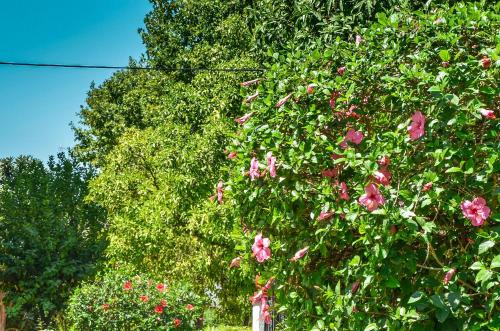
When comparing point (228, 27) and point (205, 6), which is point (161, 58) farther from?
point (228, 27)

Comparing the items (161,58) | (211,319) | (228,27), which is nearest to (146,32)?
(161,58)

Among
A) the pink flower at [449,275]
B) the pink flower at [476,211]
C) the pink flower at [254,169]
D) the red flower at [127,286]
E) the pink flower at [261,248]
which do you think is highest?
the pink flower at [254,169]

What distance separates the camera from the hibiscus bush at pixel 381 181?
4707 mm

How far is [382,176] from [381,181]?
2.0 inches

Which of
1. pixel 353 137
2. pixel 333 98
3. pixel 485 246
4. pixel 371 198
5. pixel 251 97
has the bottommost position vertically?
pixel 485 246

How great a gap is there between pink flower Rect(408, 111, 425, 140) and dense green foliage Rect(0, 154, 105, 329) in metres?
15.4

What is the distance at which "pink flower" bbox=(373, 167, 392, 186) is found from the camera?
4.84 meters

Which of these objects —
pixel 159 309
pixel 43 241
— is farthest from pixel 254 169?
pixel 43 241

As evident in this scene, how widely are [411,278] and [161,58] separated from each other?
62.7 ft

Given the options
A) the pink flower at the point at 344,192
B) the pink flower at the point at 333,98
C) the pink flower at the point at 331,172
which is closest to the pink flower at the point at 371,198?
the pink flower at the point at 344,192

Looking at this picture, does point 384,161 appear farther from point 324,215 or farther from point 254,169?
point 254,169

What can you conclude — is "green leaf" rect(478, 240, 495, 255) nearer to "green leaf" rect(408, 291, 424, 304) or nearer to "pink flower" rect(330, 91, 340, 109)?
"green leaf" rect(408, 291, 424, 304)

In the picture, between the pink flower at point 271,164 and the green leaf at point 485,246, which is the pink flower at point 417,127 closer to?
the green leaf at point 485,246

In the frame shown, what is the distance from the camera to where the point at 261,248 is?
578 cm
